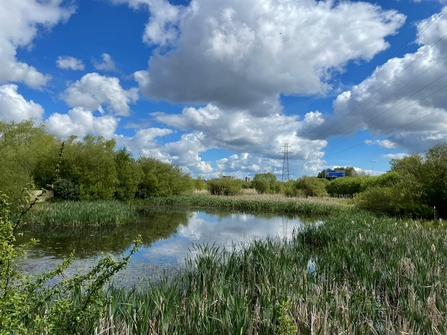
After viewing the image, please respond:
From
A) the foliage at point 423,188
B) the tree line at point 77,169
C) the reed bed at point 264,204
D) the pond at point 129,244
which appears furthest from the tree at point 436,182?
the tree line at point 77,169

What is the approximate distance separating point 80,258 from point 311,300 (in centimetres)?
789

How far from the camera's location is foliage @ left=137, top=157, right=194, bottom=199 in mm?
33469

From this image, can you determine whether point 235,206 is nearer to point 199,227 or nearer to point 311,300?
point 199,227

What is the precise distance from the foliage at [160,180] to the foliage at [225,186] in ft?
21.0

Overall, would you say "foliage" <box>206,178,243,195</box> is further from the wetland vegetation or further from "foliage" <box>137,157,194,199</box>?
"foliage" <box>137,157,194,199</box>

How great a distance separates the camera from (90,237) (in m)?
13.1

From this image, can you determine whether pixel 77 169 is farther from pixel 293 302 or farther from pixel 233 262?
pixel 293 302

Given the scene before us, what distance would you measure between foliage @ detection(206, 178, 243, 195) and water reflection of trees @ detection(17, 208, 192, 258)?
25.7m

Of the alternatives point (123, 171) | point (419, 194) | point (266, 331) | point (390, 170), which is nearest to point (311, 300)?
point (266, 331)

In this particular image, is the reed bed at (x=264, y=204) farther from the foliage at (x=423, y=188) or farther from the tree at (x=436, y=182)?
the tree at (x=436, y=182)

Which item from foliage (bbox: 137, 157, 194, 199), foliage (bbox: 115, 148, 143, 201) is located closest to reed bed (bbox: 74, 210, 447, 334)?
foliage (bbox: 115, 148, 143, 201)

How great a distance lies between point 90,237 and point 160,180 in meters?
22.1

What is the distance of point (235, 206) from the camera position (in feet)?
103

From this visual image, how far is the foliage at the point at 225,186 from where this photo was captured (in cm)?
4344
